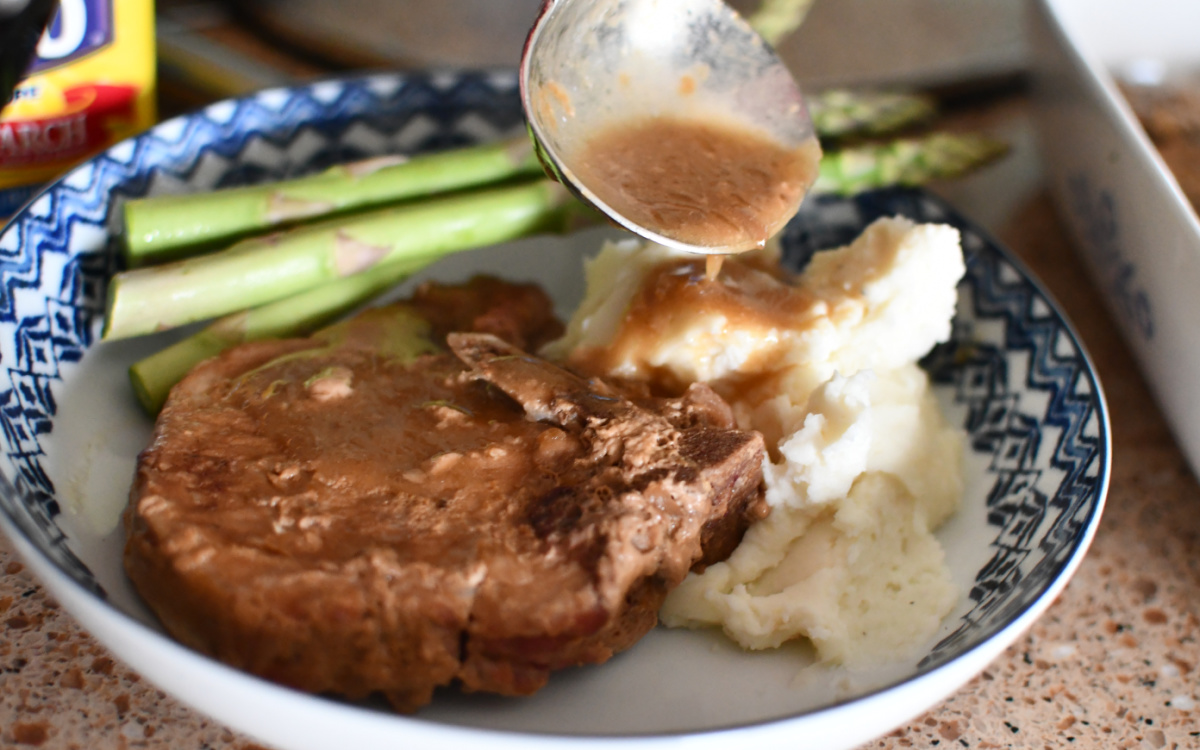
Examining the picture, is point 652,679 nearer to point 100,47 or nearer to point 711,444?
point 711,444

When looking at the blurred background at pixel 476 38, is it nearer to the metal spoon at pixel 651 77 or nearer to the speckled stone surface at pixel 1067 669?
the metal spoon at pixel 651 77

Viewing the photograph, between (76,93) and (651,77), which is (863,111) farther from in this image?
(76,93)

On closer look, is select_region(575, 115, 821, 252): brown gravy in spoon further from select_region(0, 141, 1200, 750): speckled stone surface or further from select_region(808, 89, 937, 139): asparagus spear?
select_region(0, 141, 1200, 750): speckled stone surface

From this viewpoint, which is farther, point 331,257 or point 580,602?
point 331,257

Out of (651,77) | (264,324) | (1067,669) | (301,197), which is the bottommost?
(1067,669)

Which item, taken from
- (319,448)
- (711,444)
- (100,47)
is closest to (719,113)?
(711,444)

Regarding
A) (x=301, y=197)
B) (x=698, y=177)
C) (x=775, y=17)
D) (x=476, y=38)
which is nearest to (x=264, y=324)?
(x=301, y=197)

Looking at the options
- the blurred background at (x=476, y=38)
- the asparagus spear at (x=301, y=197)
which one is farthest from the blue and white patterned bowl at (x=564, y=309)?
the blurred background at (x=476, y=38)

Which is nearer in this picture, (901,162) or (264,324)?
(264,324)
